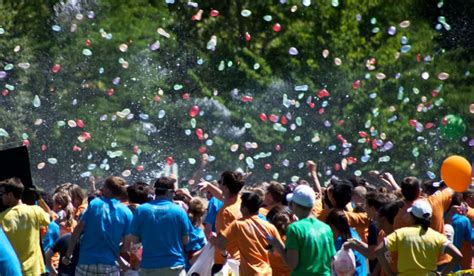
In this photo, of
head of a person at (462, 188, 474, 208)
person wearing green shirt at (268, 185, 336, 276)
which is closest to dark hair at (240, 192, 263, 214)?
person wearing green shirt at (268, 185, 336, 276)

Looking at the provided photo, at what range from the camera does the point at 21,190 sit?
11.3 meters

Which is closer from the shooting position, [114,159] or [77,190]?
[77,190]

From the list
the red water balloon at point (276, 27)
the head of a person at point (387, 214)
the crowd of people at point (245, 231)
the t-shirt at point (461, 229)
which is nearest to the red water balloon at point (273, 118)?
the red water balloon at point (276, 27)

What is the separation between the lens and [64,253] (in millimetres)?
12438

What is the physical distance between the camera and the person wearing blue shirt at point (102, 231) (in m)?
12.1

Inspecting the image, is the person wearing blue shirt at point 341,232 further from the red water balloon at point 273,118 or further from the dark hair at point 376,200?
the red water balloon at point 273,118

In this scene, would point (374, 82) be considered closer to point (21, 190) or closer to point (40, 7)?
point (40, 7)

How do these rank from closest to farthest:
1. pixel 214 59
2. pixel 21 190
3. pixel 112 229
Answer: pixel 21 190
pixel 112 229
pixel 214 59

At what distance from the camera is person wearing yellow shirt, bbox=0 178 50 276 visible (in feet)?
37.3

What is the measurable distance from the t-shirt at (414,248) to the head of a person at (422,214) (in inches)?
2.3

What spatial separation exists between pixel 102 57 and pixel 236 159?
4448mm

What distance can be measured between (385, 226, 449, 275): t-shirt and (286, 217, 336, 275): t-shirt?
59 cm

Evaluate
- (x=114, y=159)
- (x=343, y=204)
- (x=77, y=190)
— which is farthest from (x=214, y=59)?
(x=343, y=204)

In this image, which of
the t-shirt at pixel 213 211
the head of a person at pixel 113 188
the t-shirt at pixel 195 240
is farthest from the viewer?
the t-shirt at pixel 213 211
